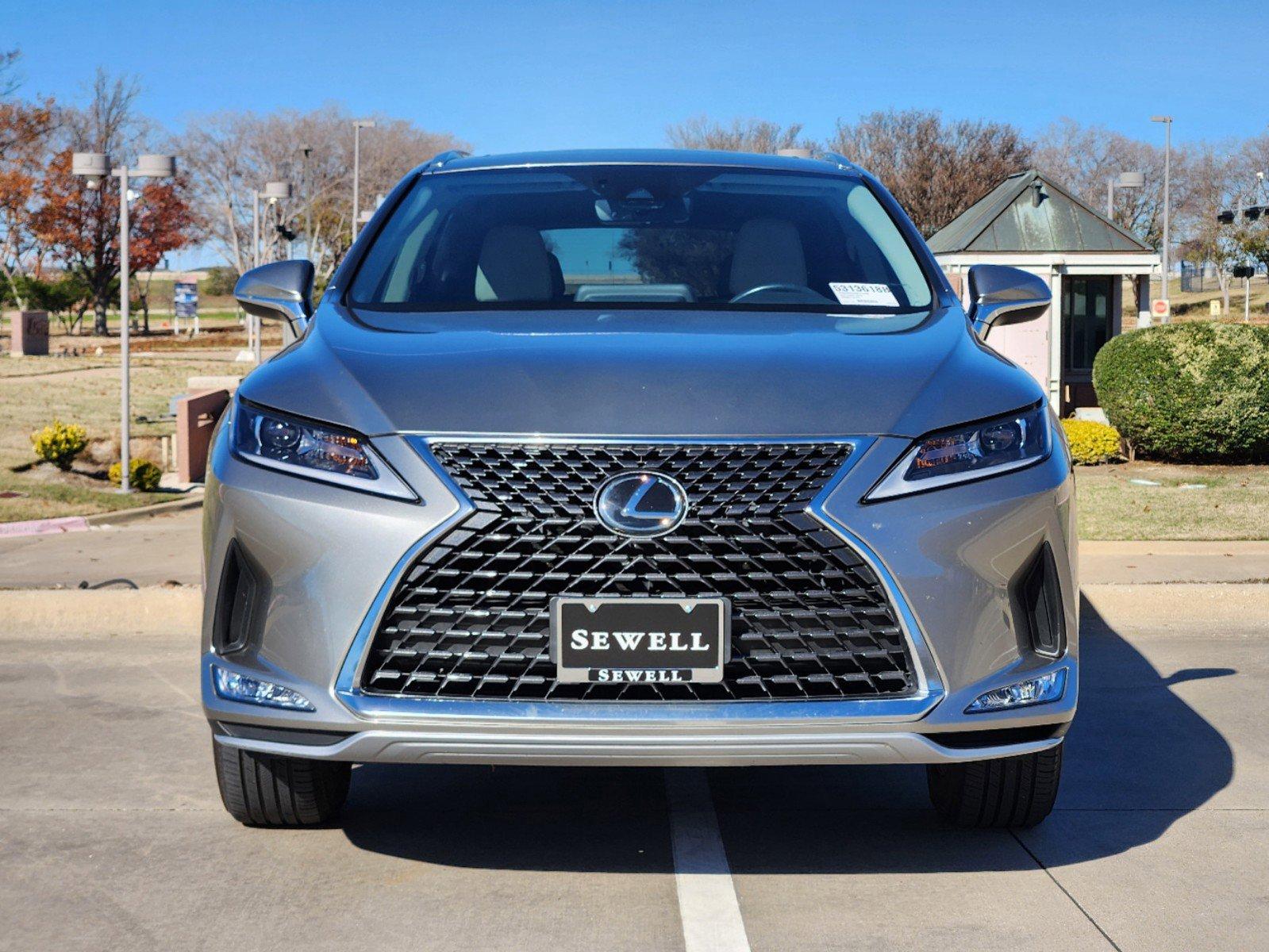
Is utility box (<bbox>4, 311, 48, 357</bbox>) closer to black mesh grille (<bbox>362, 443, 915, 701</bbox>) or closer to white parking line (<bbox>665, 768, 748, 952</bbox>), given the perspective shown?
white parking line (<bbox>665, 768, 748, 952</bbox>)

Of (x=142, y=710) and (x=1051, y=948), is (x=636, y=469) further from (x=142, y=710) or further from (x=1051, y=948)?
(x=142, y=710)

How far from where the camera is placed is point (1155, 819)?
4234 mm

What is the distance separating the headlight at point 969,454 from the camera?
329cm

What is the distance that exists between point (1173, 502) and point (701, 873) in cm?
1109

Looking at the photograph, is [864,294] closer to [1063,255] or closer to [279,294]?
[279,294]

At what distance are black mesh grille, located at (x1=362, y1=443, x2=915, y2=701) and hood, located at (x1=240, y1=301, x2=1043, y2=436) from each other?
7 cm

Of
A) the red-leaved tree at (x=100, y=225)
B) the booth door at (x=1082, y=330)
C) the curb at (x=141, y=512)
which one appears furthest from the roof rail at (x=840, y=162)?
the red-leaved tree at (x=100, y=225)

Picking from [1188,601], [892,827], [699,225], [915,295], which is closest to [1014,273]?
[915,295]

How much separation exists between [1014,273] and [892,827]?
158 cm

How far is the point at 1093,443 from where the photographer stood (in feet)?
57.9

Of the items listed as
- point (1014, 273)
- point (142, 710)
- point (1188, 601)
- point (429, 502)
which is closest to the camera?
point (429, 502)

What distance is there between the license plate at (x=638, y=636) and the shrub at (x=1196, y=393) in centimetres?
1469

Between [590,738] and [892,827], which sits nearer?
[590,738]

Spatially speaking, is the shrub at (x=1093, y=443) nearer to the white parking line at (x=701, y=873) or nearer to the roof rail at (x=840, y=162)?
the roof rail at (x=840, y=162)
